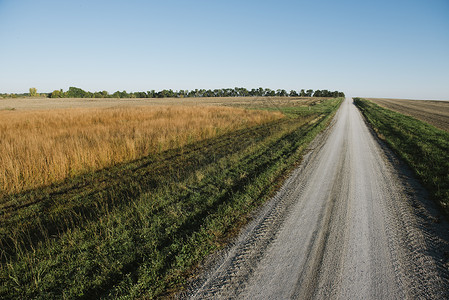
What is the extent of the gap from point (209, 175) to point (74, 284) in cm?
480

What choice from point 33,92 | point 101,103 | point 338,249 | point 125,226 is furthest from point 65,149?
point 33,92

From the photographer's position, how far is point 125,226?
4.50 metres

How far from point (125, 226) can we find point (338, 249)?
4.19 metres

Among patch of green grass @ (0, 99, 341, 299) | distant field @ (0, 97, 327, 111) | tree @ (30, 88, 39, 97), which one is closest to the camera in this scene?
patch of green grass @ (0, 99, 341, 299)

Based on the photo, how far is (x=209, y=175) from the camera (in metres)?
7.45

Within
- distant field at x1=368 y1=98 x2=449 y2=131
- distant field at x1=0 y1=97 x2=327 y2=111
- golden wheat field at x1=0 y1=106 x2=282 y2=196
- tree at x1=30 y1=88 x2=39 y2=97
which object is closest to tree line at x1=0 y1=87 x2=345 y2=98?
tree at x1=30 y1=88 x2=39 y2=97

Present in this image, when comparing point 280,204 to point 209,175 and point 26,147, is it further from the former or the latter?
point 26,147

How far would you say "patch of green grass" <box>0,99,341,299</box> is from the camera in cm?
312

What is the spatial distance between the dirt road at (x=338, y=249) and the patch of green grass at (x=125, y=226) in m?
0.55

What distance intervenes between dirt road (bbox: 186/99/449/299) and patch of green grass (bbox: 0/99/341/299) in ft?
1.80

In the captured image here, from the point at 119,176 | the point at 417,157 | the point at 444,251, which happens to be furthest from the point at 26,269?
the point at 417,157

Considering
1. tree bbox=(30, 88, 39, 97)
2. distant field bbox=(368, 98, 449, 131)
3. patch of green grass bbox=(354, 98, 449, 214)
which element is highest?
tree bbox=(30, 88, 39, 97)

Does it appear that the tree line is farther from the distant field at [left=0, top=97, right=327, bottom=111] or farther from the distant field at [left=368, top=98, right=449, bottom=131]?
the distant field at [left=368, top=98, right=449, bottom=131]

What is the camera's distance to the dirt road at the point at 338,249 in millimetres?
2967
